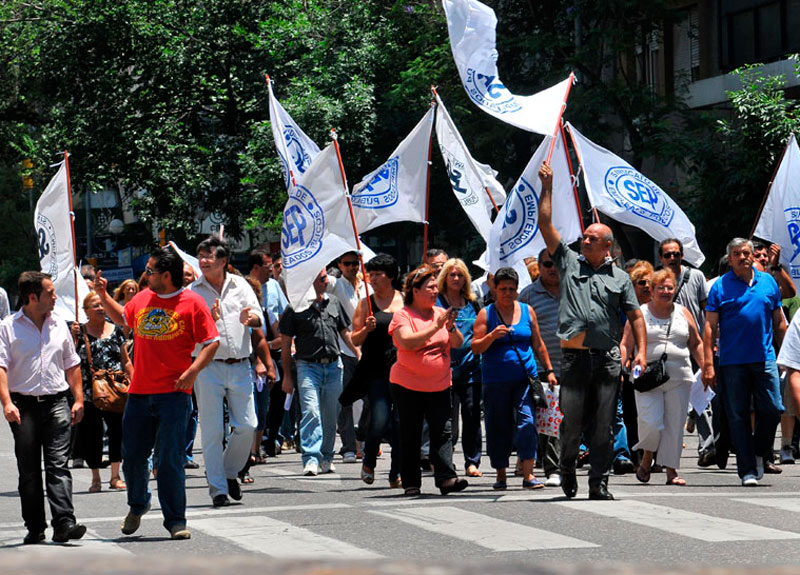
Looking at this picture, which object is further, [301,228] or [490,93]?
[490,93]

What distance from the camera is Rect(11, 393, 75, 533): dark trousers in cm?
757

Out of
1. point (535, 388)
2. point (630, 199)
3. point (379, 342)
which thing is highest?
point (630, 199)

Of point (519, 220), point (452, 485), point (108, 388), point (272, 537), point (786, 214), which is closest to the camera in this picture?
point (272, 537)

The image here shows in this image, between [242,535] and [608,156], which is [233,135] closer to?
[608,156]

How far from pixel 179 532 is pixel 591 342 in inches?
117

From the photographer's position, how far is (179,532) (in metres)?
7.46

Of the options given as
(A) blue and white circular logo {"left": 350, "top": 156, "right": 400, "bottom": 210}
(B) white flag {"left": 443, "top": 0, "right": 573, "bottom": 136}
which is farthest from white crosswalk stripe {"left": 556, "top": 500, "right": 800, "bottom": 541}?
(A) blue and white circular logo {"left": 350, "top": 156, "right": 400, "bottom": 210}

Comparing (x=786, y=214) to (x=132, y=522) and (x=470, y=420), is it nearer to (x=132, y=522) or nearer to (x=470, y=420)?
(x=470, y=420)

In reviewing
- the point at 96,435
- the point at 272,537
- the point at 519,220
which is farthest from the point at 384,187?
the point at 272,537

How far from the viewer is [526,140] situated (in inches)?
1116

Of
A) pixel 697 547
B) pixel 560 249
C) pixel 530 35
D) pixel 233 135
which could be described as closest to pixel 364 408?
pixel 560 249

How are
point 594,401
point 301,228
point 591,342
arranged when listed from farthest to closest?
point 301,228 → point 594,401 → point 591,342

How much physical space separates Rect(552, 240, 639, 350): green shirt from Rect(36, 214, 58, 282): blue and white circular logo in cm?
560

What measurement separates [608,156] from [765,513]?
5.80 metres
